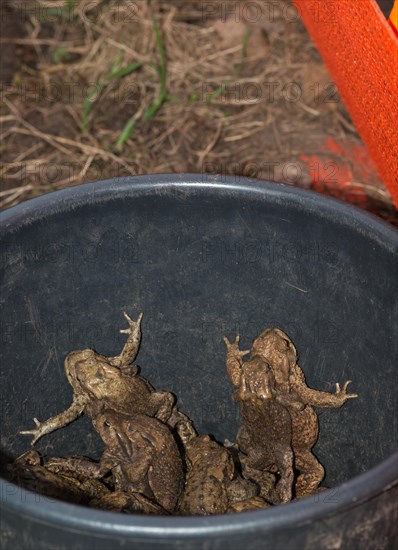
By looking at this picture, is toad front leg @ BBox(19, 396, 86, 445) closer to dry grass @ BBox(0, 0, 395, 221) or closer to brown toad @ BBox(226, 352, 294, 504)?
brown toad @ BBox(226, 352, 294, 504)

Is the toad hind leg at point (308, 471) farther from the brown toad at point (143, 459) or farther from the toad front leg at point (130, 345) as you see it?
the toad front leg at point (130, 345)

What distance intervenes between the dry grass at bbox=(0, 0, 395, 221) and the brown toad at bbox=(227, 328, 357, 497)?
1.88 metres

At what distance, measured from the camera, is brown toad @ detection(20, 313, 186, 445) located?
2744 millimetres

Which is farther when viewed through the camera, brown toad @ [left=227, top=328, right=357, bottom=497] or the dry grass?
the dry grass

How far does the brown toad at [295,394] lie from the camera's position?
269 cm

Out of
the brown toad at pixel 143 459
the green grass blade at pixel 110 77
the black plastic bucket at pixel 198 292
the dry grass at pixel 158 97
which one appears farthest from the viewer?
the green grass blade at pixel 110 77

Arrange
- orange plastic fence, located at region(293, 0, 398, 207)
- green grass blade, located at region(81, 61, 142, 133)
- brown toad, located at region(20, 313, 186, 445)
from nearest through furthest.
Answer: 1. brown toad, located at region(20, 313, 186, 445)
2. orange plastic fence, located at region(293, 0, 398, 207)
3. green grass blade, located at region(81, 61, 142, 133)

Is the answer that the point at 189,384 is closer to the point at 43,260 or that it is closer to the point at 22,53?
the point at 43,260

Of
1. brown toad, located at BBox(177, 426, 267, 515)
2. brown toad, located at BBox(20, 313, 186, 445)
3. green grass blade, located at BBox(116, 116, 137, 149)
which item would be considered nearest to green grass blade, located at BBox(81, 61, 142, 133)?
green grass blade, located at BBox(116, 116, 137, 149)

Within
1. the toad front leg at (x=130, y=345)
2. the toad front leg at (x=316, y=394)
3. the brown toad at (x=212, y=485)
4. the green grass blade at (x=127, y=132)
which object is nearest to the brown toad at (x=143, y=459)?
the brown toad at (x=212, y=485)

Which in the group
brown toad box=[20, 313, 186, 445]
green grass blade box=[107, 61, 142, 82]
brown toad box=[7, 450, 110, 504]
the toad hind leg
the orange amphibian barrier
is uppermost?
the orange amphibian barrier

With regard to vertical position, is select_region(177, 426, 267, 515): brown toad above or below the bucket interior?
below

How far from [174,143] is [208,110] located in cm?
37

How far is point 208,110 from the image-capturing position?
5062mm
